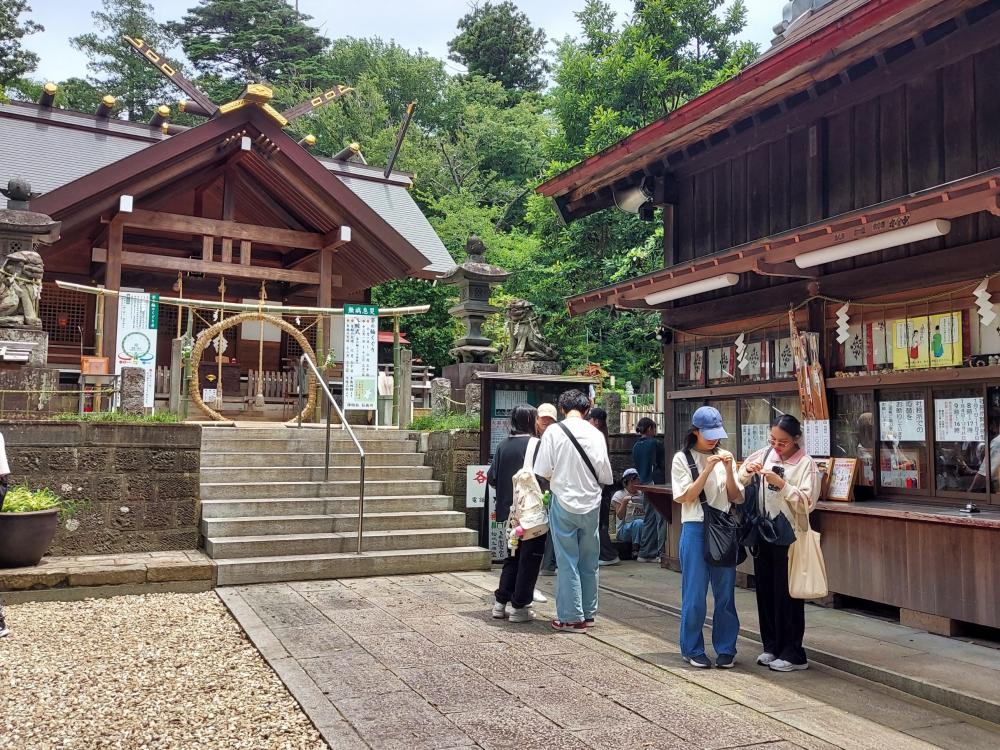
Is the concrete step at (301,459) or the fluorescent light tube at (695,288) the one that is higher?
the fluorescent light tube at (695,288)

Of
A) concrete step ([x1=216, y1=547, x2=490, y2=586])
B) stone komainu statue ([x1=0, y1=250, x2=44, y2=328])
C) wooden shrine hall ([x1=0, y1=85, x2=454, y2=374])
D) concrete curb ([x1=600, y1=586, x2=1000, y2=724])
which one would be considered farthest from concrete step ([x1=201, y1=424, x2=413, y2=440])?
concrete curb ([x1=600, y1=586, x2=1000, y2=724])

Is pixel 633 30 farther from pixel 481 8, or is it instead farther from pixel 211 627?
pixel 211 627

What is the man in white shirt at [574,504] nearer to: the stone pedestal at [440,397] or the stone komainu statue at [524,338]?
the stone komainu statue at [524,338]

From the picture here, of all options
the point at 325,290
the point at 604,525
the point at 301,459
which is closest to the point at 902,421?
the point at 604,525

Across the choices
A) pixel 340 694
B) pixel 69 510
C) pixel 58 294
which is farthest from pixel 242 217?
pixel 340 694

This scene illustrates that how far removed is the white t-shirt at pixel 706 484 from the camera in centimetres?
534

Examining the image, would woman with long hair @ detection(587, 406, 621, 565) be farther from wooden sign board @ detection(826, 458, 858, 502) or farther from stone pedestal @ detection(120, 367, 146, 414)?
stone pedestal @ detection(120, 367, 146, 414)

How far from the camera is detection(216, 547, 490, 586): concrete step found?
26.7ft

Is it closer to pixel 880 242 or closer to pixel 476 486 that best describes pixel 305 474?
pixel 476 486

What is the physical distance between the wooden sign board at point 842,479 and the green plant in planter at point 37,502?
299 inches

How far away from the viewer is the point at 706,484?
536 cm

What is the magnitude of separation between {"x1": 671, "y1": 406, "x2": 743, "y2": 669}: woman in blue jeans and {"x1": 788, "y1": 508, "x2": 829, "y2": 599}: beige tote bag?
1.28 ft

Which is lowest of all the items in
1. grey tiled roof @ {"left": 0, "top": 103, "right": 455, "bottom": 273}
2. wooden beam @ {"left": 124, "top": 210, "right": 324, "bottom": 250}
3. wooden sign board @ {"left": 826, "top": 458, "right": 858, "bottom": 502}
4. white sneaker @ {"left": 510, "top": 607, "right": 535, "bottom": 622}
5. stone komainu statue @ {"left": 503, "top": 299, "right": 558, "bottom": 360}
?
white sneaker @ {"left": 510, "top": 607, "right": 535, "bottom": 622}

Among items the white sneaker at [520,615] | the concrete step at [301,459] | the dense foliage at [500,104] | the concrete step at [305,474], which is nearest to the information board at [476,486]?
the concrete step at [305,474]
